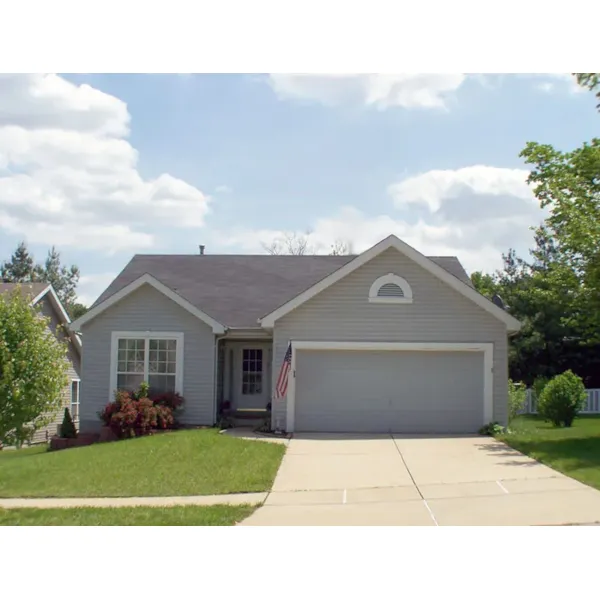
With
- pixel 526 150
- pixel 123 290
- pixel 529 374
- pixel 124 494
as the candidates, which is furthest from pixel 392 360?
pixel 529 374

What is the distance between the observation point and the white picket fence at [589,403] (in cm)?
3147

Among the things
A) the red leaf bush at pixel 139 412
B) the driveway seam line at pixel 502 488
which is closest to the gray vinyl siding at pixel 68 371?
the red leaf bush at pixel 139 412

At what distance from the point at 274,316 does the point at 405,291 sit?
335 centimetres

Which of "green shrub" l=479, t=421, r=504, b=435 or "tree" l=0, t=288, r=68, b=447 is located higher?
"tree" l=0, t=288, r=68, b=447

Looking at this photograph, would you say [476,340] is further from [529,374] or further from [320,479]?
[529,374]

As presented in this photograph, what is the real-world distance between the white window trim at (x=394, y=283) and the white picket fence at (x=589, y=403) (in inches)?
597

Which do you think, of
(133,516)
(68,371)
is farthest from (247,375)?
(133,516)

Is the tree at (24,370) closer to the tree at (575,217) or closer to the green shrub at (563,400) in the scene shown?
the tree at (575,217)

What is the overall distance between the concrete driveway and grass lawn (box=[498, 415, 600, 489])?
25 cm

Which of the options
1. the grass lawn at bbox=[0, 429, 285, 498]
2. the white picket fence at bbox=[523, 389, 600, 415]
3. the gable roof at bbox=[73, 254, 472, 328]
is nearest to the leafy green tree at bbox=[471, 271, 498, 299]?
the white picket fence at bbox=[523, 389, 600, 415]

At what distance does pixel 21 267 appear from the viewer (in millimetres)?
68250

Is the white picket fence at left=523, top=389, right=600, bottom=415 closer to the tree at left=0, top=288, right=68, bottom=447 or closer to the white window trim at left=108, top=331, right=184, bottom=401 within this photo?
the white window trim at left=108, top=331, right=184, bottom=401

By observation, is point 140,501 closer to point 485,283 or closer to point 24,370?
point 24,370

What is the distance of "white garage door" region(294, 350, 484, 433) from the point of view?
61.8 ft
